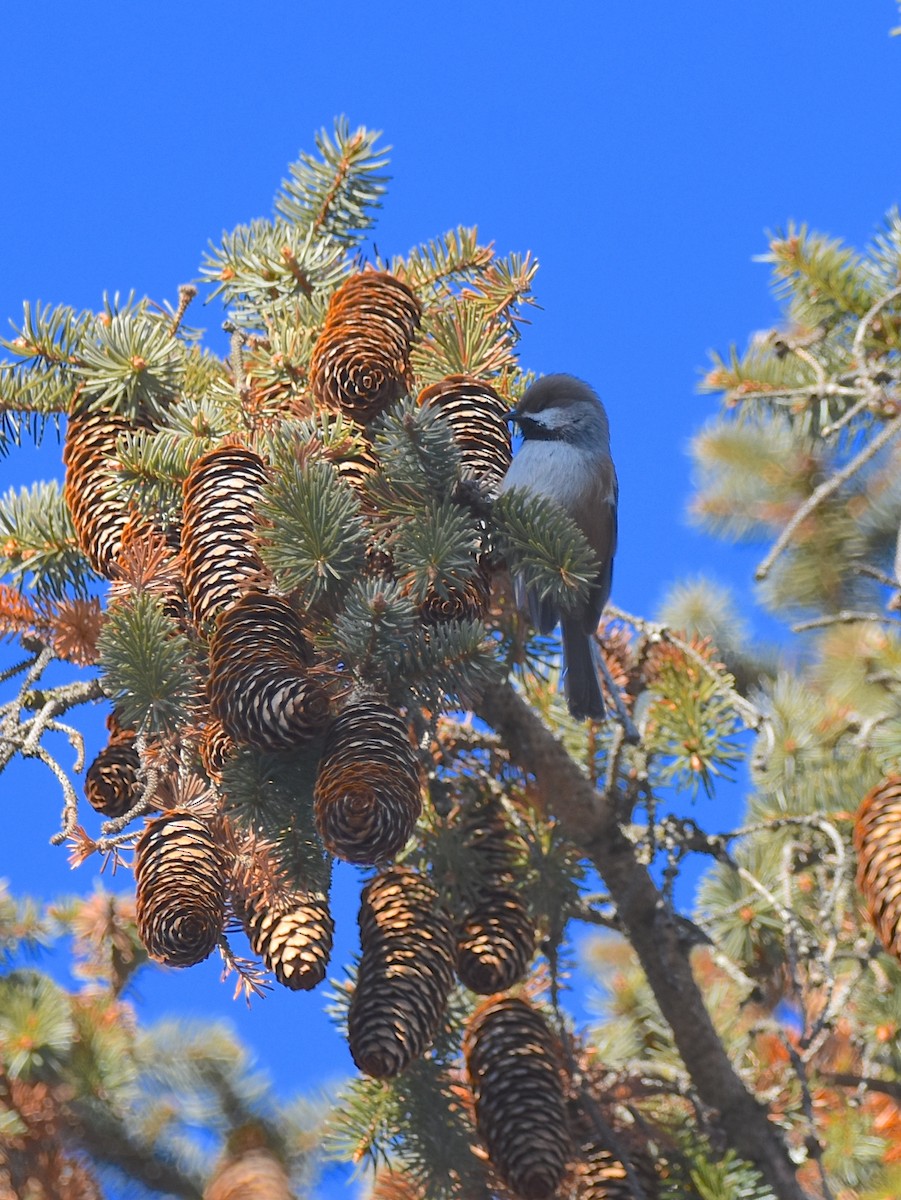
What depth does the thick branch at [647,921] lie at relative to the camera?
116 inches

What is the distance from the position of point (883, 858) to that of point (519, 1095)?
0.80m

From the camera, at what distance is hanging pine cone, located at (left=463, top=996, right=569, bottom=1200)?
8.66 ft

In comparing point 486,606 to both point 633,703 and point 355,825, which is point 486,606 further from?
point 633,703

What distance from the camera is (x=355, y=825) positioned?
203 centimetres

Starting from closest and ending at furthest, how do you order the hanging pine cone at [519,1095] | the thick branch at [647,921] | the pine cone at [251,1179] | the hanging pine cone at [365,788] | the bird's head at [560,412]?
1. the hanging pine cone at [365,788]
2. the hanging pine cone at [519,1095]
3. the thick branch at [647,921]
4. the bird's head at [560,412]
5. the pine cone at [251,1179]

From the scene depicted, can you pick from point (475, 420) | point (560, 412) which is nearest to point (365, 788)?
point (475, 420)

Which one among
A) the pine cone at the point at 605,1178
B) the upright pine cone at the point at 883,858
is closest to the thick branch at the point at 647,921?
the pine cone at the point at 605,1178

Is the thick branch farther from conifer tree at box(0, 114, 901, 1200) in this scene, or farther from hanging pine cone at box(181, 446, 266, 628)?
hanging pine cone at box(181, 446, 266, 628)

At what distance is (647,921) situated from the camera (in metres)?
3.07

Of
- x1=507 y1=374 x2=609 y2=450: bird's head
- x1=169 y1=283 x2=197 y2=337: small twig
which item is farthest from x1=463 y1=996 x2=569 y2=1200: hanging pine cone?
x1=169 y1=283 x2=197 y2=337: small twig

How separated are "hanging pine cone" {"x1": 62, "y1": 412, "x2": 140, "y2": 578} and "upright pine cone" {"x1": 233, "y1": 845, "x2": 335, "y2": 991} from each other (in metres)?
0.67

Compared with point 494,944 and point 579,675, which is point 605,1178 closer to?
point 494,944

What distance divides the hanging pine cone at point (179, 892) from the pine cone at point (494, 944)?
0.74 m

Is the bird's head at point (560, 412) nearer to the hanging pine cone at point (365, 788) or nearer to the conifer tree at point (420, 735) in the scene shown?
the conifer tree at point (420, 735)
